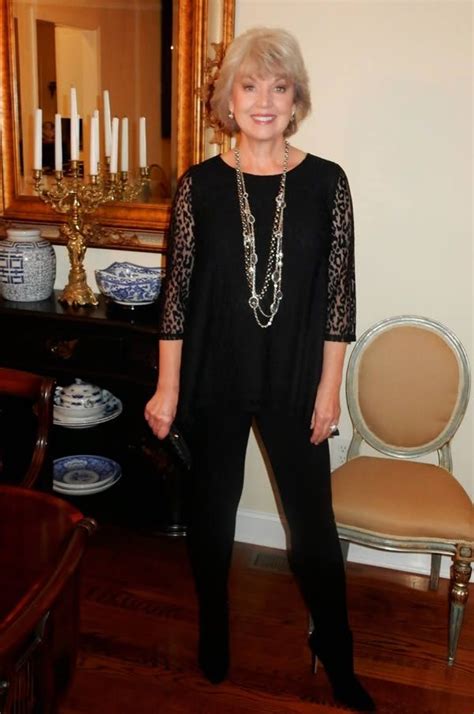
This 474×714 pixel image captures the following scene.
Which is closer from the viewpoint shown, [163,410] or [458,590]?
[163,410]

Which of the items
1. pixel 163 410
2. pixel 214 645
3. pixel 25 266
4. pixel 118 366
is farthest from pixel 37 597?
pixel 25 266

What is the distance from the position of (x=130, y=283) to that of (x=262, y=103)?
2.80ft

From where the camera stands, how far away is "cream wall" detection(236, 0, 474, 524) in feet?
6.82

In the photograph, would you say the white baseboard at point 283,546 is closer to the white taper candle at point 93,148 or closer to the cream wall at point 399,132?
the cream wall at point 399,132

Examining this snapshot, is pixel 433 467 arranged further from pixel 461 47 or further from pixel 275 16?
pixel 275 16

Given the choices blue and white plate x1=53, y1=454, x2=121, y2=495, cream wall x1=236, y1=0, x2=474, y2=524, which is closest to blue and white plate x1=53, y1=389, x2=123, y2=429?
blue and white plate x1=53, y1=454, x2=121, y2=495

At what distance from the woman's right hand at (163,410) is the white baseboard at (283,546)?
0.97 meters

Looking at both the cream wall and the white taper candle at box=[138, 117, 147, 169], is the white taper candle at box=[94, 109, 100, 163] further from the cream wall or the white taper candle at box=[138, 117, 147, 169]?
the cream wall

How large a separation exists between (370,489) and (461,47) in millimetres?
1301

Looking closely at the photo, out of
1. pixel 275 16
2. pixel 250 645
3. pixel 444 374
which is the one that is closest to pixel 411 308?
pixel 444 374

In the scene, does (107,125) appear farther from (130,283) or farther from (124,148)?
(130,283)

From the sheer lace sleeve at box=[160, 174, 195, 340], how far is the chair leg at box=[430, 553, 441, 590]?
4.06 feet

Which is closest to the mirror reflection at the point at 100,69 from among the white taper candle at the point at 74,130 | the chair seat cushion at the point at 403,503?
the white taper candle at the point at 74,130

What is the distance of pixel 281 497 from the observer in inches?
69.7
